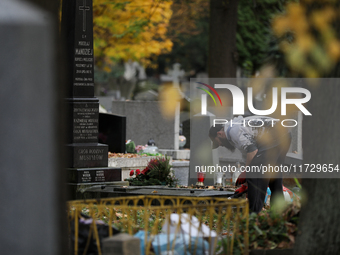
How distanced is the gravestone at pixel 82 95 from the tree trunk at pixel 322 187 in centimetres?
563

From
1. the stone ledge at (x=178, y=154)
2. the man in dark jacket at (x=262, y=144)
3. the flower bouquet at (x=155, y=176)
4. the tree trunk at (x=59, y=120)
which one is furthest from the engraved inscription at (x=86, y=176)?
the tree trunk at (x=59, y=120)

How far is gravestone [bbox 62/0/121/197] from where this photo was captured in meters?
9.81

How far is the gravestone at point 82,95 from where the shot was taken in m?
9.81

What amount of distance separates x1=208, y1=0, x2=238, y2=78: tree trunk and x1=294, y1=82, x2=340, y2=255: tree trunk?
10794 millimetres

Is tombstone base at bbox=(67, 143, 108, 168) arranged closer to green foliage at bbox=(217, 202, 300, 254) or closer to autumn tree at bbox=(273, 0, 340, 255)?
green foliage at bbox=(217, 202, 300, 254)

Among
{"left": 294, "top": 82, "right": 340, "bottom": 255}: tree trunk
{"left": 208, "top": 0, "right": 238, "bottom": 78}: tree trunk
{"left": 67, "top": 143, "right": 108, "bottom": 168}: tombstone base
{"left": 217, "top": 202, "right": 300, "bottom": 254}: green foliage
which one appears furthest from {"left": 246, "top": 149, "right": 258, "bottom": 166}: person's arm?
{"left": 208, "top": 0, "right": 238, "bottom": 78}: tree trunk

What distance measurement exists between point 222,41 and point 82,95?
21.8 feet

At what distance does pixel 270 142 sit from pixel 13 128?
15.5ft

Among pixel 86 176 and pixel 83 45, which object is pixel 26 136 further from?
pixel 83 45

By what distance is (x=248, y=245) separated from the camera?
4945mm

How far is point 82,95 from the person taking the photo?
392 inches

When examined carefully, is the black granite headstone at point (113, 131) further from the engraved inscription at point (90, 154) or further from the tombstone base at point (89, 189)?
the tombstone base at point (89, 189)

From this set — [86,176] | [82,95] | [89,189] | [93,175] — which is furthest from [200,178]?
[82,95]

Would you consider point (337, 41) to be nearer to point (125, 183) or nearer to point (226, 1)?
point (125, 183)
